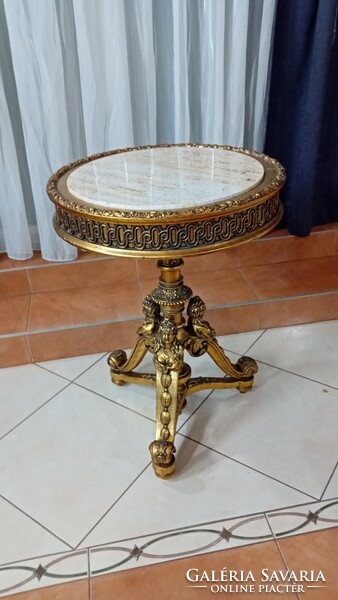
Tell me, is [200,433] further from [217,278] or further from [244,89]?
[244,89]

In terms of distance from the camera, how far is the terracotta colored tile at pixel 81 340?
176 centimetres

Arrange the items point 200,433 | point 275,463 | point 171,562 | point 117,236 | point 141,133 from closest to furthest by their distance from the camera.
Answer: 1. point 117,236
2. point 171,562
3. point 275,463
4. point 200,433
5. point 141,133

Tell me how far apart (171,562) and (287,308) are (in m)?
1.10

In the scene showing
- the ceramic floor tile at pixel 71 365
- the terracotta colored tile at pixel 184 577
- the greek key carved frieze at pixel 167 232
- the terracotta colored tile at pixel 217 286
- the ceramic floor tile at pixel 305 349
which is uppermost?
the greek key carved frieze at pixel 167 232

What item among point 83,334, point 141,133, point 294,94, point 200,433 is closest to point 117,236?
point 200,433

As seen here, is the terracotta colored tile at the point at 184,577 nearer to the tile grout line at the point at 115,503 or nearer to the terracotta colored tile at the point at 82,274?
the tile grout line at the point at 115,503

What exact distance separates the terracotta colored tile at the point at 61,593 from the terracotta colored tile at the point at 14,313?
911 mm

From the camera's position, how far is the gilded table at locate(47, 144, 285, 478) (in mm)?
965

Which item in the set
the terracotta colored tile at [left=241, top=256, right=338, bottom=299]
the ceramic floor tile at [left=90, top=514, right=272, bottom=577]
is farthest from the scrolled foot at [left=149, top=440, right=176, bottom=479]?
the terracotta colored tile at [left=241, top=256, right=338, bottom=299]

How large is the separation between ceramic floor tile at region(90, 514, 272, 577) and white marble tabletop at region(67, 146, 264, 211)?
78 cm

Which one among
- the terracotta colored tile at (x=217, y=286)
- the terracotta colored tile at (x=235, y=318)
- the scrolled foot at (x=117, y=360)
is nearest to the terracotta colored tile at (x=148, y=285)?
the terracotta colored tile at (x=217, y=286)

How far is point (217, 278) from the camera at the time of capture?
2035 millimetres

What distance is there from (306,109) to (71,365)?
1329 mm

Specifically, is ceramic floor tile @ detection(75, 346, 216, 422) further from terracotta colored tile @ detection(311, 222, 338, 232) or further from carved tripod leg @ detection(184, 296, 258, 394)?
terracotta colored tile @ detection(311, 222, 338, 232)
